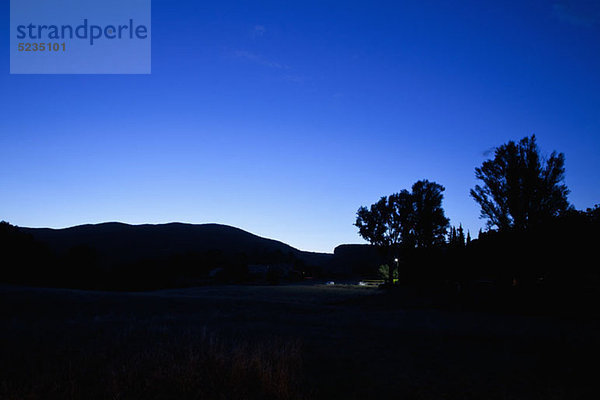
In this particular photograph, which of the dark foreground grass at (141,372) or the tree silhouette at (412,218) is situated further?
the tree silhouette at (412,218)

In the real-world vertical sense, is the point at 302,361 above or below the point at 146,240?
below

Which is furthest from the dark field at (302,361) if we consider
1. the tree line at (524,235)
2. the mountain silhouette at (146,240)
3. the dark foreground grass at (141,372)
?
the mountain silhouette at (146,240)

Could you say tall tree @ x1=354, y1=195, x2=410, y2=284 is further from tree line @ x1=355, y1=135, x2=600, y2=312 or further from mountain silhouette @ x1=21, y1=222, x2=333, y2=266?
mountain silhouette @ x1=21, y1=222, x2=333, y2=266

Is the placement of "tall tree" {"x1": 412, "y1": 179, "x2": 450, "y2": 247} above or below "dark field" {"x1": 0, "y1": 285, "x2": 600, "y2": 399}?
above

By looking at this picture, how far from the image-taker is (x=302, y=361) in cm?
761

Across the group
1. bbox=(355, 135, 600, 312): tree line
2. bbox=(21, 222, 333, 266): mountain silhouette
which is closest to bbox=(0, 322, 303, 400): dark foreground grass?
bbox=(355, 135, 600, 312): tree line

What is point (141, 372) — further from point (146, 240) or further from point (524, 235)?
point (146, 240)

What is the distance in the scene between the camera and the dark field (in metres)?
5.70

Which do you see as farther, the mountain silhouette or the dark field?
the mountain silhouette

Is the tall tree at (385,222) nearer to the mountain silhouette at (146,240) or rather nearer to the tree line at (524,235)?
the tree line at (524,235)

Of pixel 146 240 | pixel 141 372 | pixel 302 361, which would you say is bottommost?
pixel 302 361

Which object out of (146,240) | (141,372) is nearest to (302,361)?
(141,372)

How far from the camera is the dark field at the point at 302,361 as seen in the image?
5.70m

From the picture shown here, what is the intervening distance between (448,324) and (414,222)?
3427 cm
